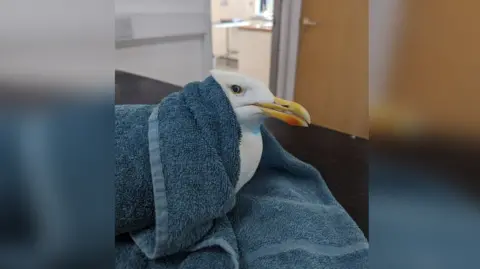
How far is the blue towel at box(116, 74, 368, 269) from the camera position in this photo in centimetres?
47

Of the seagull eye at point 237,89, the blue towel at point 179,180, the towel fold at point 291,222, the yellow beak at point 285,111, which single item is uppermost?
the seagull eye at point 237,89

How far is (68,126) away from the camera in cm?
27

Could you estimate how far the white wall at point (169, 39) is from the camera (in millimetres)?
1744

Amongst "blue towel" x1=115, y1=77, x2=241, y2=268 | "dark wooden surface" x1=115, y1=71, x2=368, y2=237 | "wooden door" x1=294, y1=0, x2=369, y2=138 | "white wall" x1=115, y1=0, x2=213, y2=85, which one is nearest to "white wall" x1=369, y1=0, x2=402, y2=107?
"blue towel" x1=115, y1=77, x2=241, y2=268

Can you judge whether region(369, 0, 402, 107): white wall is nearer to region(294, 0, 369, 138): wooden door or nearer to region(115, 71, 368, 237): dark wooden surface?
region(115, 71, 368, 237): dark wooden surface

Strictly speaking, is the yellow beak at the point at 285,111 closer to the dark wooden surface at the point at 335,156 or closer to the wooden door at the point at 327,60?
the dark wooden surface at the point at 335,156

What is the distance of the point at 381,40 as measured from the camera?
0.23 metres

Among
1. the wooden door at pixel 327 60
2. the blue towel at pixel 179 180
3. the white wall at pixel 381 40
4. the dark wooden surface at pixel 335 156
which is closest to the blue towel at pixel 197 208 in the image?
the blue towel at pixel 179 180

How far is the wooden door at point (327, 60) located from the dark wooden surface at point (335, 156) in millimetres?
1075

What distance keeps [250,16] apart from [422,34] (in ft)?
11.0

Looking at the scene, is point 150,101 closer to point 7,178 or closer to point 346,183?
point 346,183

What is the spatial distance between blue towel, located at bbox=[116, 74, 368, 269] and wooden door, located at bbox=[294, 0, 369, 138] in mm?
1545

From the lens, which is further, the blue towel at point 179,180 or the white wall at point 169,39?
the white wall at point 169,39

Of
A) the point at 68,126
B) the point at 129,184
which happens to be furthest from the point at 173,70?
the point at 68,126
